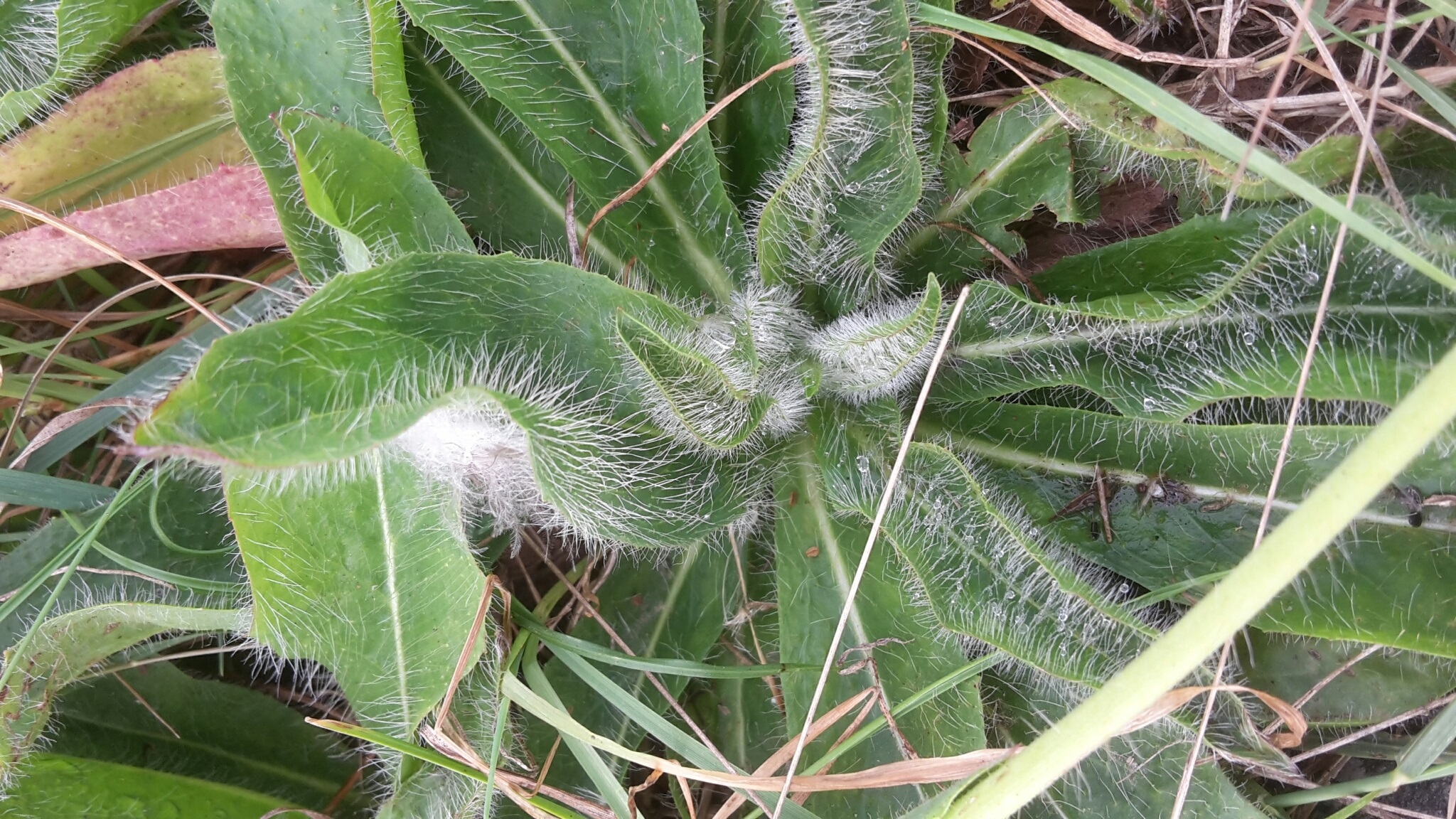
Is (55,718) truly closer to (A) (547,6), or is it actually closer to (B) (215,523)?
(B) (215,523)

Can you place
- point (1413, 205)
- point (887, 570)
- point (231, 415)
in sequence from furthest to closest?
1. point (887, 570)
2. point (1413, 205)
3. point (231, 415)

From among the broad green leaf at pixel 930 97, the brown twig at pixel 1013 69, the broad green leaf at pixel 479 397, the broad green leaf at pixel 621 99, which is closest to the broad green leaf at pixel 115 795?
the broad green leaf at pixel 479 397

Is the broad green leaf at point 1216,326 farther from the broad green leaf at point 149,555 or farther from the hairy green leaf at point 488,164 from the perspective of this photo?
the broad green leaf at point 149,555

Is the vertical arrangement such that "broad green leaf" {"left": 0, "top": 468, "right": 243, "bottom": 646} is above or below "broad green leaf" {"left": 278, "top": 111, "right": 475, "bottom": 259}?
below

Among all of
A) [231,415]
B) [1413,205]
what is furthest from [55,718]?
[1413,205]

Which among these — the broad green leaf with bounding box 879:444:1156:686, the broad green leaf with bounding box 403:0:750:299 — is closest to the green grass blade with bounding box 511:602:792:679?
the broad green leaf with bounding box 879:444:1156:686

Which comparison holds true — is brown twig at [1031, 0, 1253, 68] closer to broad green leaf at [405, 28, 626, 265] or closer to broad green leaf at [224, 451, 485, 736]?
broad green leaf at [405, 28, 626, 265]

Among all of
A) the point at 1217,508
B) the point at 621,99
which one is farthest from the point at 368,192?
the point at 1217,508
